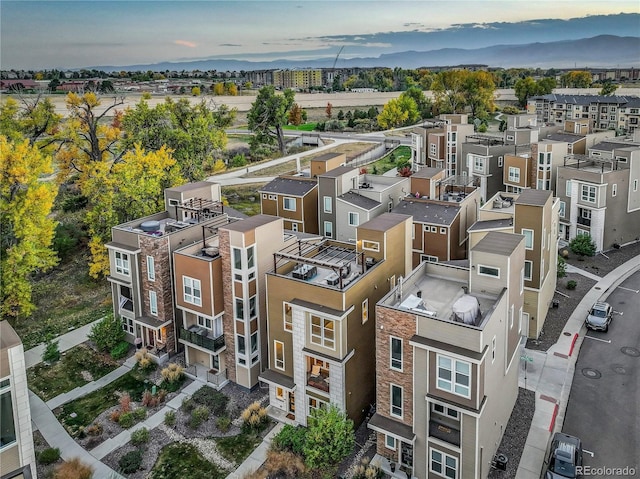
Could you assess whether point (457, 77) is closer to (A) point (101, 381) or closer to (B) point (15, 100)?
(B) point (15, 100)

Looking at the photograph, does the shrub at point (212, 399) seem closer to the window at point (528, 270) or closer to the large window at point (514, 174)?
the window at point (528, 270)

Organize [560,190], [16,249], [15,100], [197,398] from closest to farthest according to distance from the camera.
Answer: [197,398] → [16,249] → [560,190] → [15,100]

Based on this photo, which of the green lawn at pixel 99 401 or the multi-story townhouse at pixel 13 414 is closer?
the multi-story townhouse at pixel 13 414

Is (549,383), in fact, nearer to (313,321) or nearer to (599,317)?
(599,317)

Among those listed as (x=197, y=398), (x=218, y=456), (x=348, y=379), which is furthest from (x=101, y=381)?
(x=348, y=379)

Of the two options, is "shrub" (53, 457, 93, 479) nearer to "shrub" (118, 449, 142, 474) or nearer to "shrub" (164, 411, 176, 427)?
"shrub" (118, 449, 142, 474)

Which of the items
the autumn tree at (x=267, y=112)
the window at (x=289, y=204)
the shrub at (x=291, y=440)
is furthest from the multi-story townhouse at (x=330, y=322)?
the autumn tree at (x=267, y=112)

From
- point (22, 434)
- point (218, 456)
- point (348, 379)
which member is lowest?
point (218, 456)
